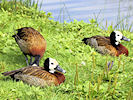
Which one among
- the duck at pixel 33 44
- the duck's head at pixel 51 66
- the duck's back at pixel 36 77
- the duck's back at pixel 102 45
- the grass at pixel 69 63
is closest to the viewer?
the grass at pixel 69 63

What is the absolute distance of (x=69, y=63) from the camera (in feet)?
22.1

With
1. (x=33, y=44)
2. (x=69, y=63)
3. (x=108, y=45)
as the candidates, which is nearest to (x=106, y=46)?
(x=108, y=45)

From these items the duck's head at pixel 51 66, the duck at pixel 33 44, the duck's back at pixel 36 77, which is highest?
the duck at pixel 33 44

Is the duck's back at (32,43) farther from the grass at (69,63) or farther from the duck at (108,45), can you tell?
the duck at (108,45)

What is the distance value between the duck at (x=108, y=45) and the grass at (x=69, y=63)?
0.93 ft

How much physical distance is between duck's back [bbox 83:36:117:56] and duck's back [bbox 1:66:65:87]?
315 cm

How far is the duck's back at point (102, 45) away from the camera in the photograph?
814 centimetres

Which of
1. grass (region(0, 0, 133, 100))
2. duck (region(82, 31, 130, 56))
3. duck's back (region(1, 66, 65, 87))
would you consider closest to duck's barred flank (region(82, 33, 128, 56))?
duck (region(82, 31, 130, 56))

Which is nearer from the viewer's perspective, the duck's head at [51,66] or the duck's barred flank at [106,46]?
the duck's head at [51,66]

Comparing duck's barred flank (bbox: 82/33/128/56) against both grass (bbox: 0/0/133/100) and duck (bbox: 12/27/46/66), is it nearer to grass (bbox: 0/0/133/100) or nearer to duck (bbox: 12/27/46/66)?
grass (bbox: 0/0/133/100)

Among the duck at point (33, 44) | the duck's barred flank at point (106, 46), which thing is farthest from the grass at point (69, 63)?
the duck at point (33, 44)

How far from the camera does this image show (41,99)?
169 inches

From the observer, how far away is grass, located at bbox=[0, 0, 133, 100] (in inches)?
181

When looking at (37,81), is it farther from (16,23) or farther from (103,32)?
(103,32)
